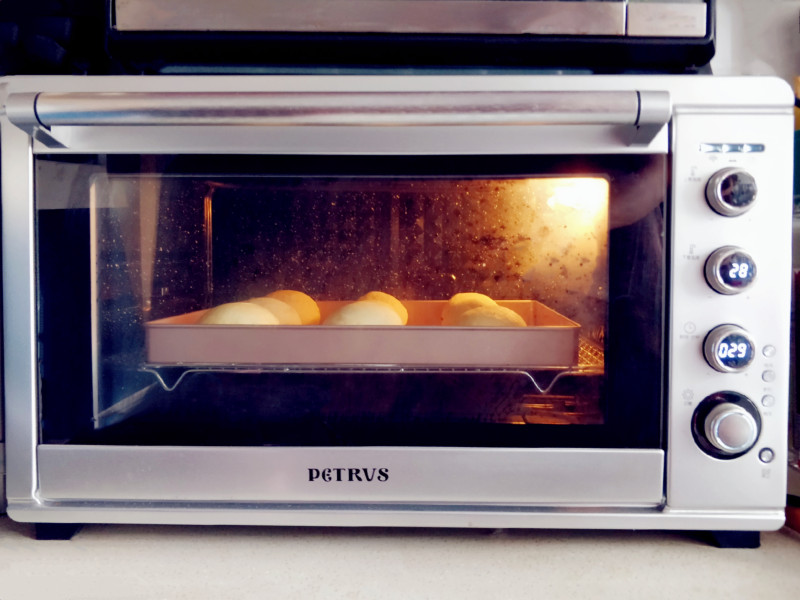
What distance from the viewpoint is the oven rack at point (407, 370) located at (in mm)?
603

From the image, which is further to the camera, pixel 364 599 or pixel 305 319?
pixel 305 319

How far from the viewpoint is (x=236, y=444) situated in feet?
2.01

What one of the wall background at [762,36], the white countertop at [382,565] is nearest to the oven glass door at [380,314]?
the white countertop at [382,565]

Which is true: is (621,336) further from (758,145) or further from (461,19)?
(461,19)

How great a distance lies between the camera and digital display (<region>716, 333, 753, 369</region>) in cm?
57

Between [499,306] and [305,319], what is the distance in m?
0.21

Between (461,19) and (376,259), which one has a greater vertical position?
(461,19)

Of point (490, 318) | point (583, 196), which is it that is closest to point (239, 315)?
point (490, 318)

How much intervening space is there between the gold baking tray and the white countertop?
19 cm

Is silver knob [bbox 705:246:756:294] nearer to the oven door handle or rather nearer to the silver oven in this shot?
the silver oven

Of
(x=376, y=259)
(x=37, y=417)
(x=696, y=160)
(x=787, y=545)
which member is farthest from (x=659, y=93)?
(x=37, y=417)

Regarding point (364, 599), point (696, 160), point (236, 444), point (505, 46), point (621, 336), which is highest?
point (505, 46)

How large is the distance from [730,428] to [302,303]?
17.4 inches

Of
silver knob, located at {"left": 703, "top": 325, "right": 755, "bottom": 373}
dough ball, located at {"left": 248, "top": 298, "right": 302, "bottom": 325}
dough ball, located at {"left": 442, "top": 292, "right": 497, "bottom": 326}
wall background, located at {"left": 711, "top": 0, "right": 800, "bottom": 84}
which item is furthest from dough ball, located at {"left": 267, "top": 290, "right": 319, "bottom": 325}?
wall background, located at {"left": 711, "top": 0, "right": 800, "bottom": 84}
